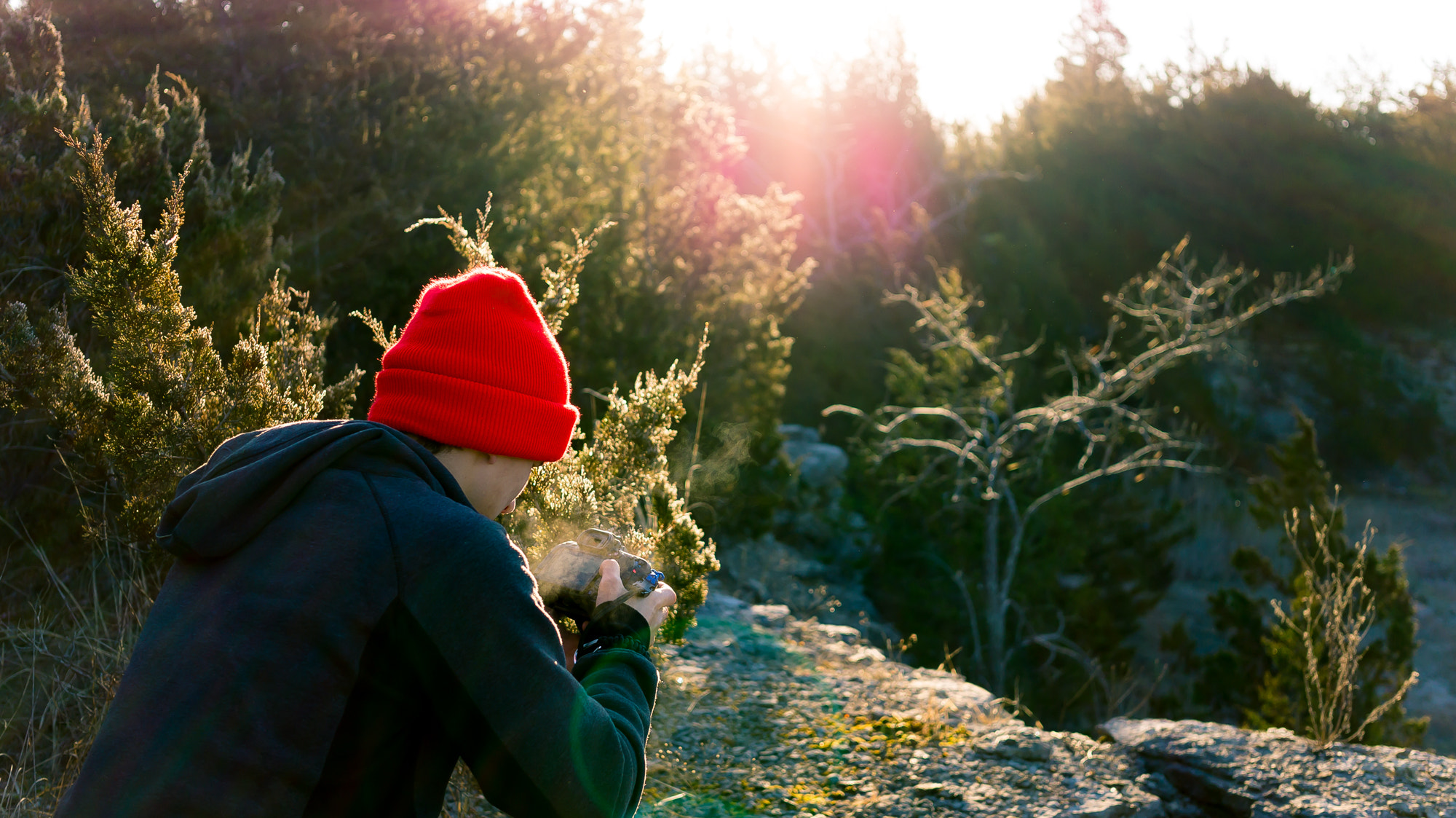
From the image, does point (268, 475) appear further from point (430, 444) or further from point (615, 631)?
point (615, 631)

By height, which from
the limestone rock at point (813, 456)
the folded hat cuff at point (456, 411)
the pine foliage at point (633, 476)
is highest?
the folded hat cuff at point (456, 411)

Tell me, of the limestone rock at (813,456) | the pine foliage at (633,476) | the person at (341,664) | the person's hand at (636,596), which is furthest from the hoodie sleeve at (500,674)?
the limestone rock at (813,456)

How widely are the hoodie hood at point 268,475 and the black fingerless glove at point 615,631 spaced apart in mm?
331

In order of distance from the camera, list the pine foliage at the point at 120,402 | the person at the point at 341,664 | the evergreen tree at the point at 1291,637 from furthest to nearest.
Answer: the evergreen tree at the point at 1291,637
the pine foliage at the point at 120,402
the person at the point at 341,664

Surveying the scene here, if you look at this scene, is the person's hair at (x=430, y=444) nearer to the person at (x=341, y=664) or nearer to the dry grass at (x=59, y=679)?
the person at (x=341, y=664)

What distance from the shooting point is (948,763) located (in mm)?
3713

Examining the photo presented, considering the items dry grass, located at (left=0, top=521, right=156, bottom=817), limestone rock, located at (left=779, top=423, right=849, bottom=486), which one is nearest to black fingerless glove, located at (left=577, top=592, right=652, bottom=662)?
dry grass, located at (left=0, top=521, right=156, bottom=817)

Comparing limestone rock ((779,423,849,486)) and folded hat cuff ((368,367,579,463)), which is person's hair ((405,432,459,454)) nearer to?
folded hat cuff ((368,367,579,463))

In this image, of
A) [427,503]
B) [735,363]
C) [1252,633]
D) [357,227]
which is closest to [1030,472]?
[1252,633]

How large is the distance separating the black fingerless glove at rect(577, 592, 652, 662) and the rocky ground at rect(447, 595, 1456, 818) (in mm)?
1840

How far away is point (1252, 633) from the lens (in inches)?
353

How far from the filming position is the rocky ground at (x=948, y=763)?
341cm

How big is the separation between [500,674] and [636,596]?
42 centimetres

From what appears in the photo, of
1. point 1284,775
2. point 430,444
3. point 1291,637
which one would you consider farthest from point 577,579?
point 1291,637
